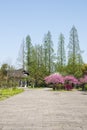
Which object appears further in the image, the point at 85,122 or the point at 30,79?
the point at 30,79

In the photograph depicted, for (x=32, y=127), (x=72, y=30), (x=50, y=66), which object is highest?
(x=72, y=30)

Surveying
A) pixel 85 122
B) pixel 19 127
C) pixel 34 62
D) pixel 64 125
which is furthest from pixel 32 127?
pixel 34 62

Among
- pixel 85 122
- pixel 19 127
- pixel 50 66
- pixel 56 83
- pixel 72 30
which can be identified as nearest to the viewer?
pixel 19 127

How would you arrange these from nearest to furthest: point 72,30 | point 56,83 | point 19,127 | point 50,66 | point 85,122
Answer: point 19,127 → point 85,122 → point 56,83 → point 72,30 → point 50,66

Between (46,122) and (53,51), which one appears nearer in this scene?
(46,122)

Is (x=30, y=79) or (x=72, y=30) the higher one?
(x=72, y=30)

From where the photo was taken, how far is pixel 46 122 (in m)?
12.0

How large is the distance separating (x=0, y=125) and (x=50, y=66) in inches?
2988

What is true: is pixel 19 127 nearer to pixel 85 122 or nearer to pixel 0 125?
pixel 0 125

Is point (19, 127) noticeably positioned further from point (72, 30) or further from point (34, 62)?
point (34, 62)

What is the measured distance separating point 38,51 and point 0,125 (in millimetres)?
79560

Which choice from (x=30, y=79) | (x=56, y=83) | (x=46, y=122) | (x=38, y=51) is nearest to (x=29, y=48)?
(x=38, y=51)

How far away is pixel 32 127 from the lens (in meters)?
10.6

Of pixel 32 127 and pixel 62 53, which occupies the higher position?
pixel 62 53
